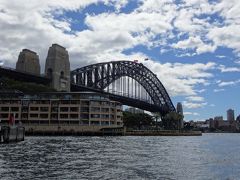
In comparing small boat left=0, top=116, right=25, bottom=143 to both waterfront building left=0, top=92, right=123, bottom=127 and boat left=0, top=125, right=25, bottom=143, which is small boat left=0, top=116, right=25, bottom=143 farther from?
waterfront building left=0, top=92, right=123, bottom=127

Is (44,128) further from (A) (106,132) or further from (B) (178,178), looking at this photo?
(B) (178,178)

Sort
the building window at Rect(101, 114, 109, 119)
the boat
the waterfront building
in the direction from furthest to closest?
the building window at Rect(101, 114, 109, 119) → the waterfront building → the boat

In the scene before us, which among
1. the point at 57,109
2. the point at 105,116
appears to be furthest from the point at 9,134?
the point at 105,116

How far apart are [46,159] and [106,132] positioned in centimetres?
12105

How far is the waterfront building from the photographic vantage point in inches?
7274

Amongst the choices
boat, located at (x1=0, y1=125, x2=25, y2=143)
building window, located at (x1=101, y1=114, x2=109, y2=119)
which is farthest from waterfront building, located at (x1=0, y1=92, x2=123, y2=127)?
boat, located at (x1=0, y1=125, x2=25, y2=143)

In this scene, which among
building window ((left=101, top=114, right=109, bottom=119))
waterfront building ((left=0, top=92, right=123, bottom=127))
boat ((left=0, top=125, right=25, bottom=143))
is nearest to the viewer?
boat ((left=0, top=125, right=25, bottom=143))

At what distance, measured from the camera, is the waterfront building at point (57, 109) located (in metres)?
185

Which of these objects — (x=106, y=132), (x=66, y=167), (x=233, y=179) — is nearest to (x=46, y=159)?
(x=66, y=167)

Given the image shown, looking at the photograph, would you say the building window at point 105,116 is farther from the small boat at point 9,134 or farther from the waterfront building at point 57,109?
the small boat at point 9,134

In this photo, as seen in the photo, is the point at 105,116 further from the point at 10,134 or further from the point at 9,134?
the point at 9,134

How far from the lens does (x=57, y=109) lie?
611 ft

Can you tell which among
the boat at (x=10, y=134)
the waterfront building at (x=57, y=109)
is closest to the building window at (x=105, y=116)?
the waterfront building at (x=57, y=109)

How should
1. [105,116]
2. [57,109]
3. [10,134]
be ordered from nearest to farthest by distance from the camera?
[10,134], [57,109], [105,116]
